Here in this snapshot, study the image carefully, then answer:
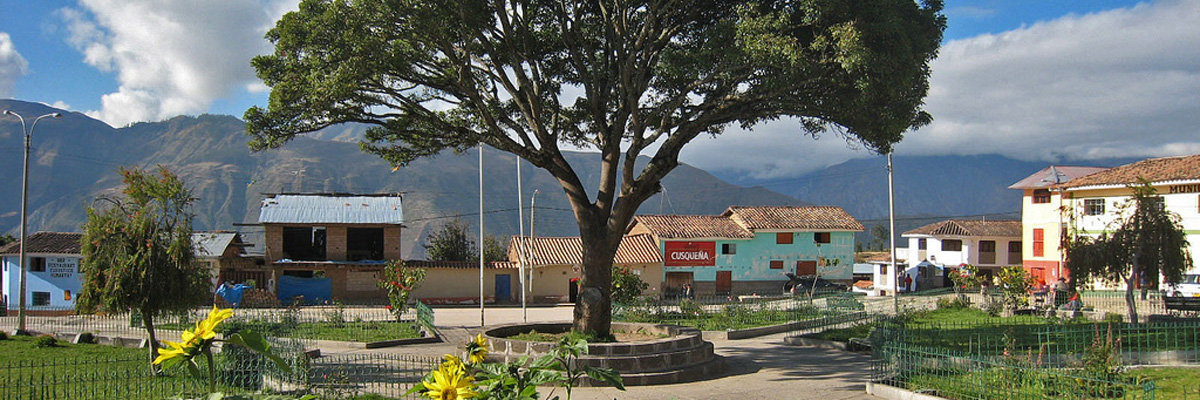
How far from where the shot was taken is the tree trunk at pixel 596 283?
1641 cm

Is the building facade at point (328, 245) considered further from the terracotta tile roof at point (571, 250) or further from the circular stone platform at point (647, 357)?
the circular stone platform at point (647, 357)

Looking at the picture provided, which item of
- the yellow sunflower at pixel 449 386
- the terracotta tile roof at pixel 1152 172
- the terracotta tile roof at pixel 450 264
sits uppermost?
the terracotta tile roof at pixel 1152 172

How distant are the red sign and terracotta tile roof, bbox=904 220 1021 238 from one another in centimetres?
2022

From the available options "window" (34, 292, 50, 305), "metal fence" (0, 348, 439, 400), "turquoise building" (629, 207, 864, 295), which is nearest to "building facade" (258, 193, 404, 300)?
"window" (34, 292, 50, 305)

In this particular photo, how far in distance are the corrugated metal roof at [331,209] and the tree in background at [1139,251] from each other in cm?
3131

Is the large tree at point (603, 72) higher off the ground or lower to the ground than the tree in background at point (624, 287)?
higher

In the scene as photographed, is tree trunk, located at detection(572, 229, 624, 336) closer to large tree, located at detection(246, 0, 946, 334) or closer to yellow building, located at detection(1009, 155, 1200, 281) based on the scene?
large tree, located at detection(246, 0, 946, 334)

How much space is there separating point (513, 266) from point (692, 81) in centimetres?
2874

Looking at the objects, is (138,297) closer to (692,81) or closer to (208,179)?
(692,81)

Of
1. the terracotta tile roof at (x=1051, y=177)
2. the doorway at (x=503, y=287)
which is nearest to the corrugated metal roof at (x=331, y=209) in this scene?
the doorway at (x=503, y=287)

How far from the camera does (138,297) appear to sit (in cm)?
1598

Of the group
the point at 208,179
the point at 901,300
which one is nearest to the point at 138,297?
the point at 901,300

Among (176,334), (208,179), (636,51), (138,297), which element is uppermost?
(208,179)

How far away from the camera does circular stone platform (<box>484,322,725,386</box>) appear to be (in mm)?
14750
